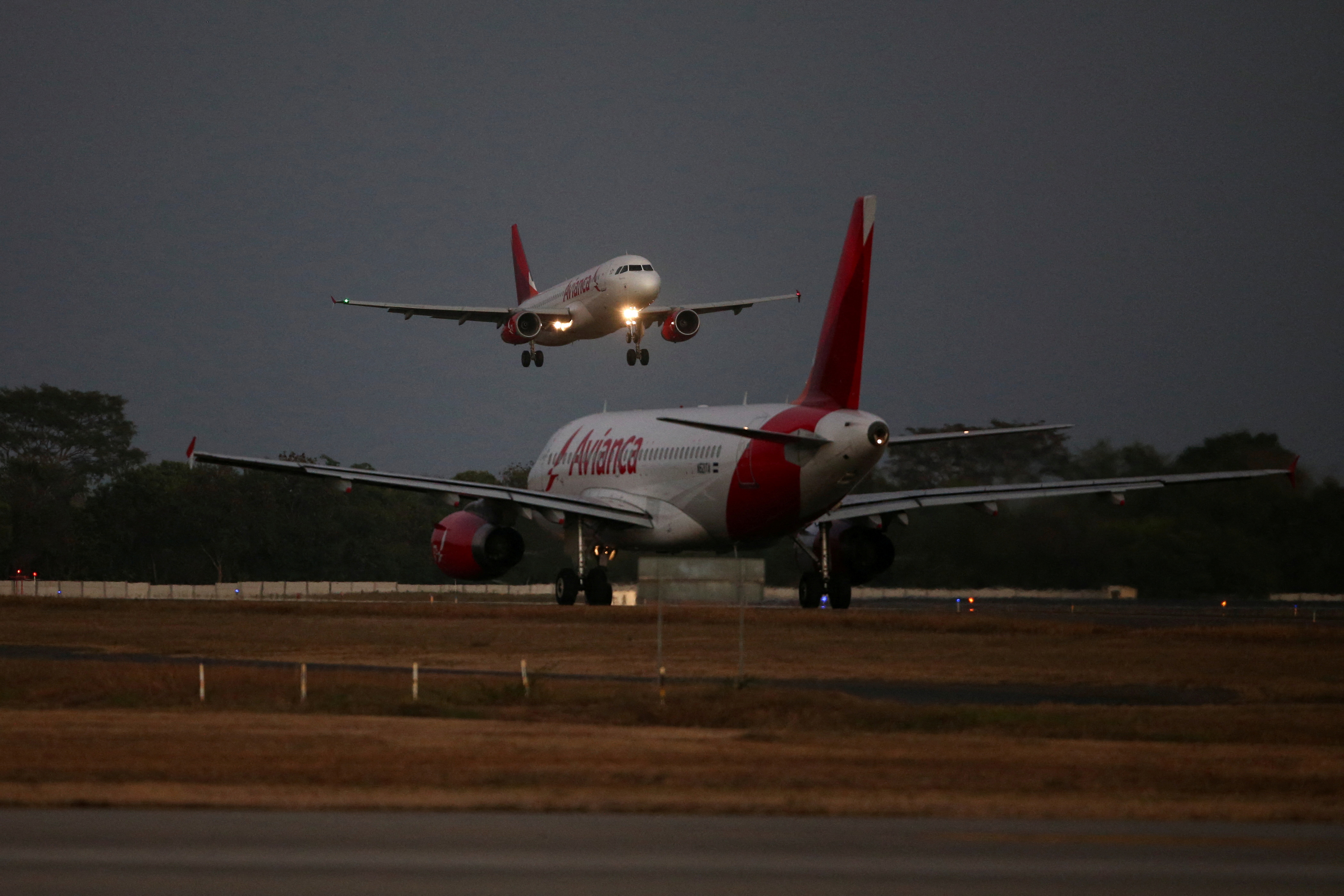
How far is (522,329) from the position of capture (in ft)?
181

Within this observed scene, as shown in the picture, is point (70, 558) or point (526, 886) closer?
point (526, 886)

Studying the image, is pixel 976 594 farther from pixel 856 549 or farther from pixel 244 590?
pixel 244 590

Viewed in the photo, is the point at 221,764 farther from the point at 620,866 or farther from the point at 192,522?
the point at 192,522

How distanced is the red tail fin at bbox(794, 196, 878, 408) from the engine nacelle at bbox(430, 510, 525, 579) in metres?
9.01

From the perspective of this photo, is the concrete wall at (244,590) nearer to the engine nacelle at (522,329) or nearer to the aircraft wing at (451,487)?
the engine nacelle at (522,329)

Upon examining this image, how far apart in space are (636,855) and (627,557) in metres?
45.9

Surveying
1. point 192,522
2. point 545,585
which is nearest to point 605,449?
point 545,585

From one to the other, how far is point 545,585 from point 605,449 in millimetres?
27412

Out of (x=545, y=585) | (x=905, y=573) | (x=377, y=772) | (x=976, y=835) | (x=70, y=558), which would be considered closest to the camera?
(x=976, y=835)

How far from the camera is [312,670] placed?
29.6 m

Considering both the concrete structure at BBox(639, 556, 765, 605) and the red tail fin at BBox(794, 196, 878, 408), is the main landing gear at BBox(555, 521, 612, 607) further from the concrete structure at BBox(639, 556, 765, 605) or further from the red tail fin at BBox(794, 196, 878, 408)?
the concrete structure at BBox(639, 556, 765, 605)

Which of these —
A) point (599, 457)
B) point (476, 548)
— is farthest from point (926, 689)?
point (599, 457)

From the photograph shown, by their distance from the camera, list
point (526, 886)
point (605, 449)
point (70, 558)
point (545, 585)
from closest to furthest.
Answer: point (526, 886), point (605, 449), point (545, 585), point (70, 558)

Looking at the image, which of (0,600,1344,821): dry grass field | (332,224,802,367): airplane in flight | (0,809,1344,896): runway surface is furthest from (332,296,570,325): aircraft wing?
(0,809,1344,896): runway surface
